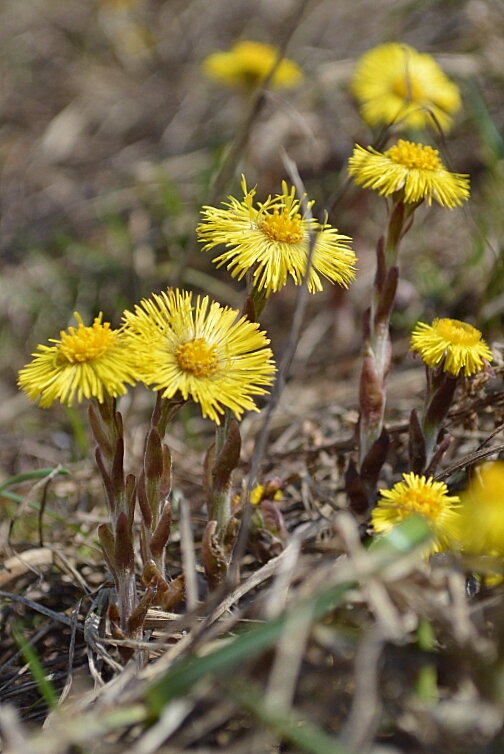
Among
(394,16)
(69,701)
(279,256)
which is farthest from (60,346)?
(394,16)

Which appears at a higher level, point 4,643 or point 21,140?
point 21,140

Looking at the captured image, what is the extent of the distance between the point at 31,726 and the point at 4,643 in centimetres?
35

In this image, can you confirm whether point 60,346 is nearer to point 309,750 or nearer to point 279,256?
point 279,256

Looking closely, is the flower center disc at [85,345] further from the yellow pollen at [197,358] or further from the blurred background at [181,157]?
the blurred background at [181,157]

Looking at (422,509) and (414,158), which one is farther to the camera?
(414,158)

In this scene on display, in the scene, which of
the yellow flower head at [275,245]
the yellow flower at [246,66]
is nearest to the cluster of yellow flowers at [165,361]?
the yellow flower head at [275,245]

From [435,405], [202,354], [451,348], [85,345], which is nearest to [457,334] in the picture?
[451,348]

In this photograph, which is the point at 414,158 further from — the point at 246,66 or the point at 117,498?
the point at 246,66

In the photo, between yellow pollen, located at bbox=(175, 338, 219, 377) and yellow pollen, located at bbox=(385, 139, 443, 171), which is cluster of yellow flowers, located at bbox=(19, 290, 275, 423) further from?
yellow pollen, located at bbox=(385, 139, 443, 171)

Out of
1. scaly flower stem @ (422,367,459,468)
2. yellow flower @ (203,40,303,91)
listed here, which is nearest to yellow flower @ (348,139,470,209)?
scaly flower stem @ (422,367,459,468)

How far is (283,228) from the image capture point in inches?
61.8

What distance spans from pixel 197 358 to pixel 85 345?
0.22 meters

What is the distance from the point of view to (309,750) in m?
0.96

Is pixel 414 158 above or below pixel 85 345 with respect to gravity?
above
